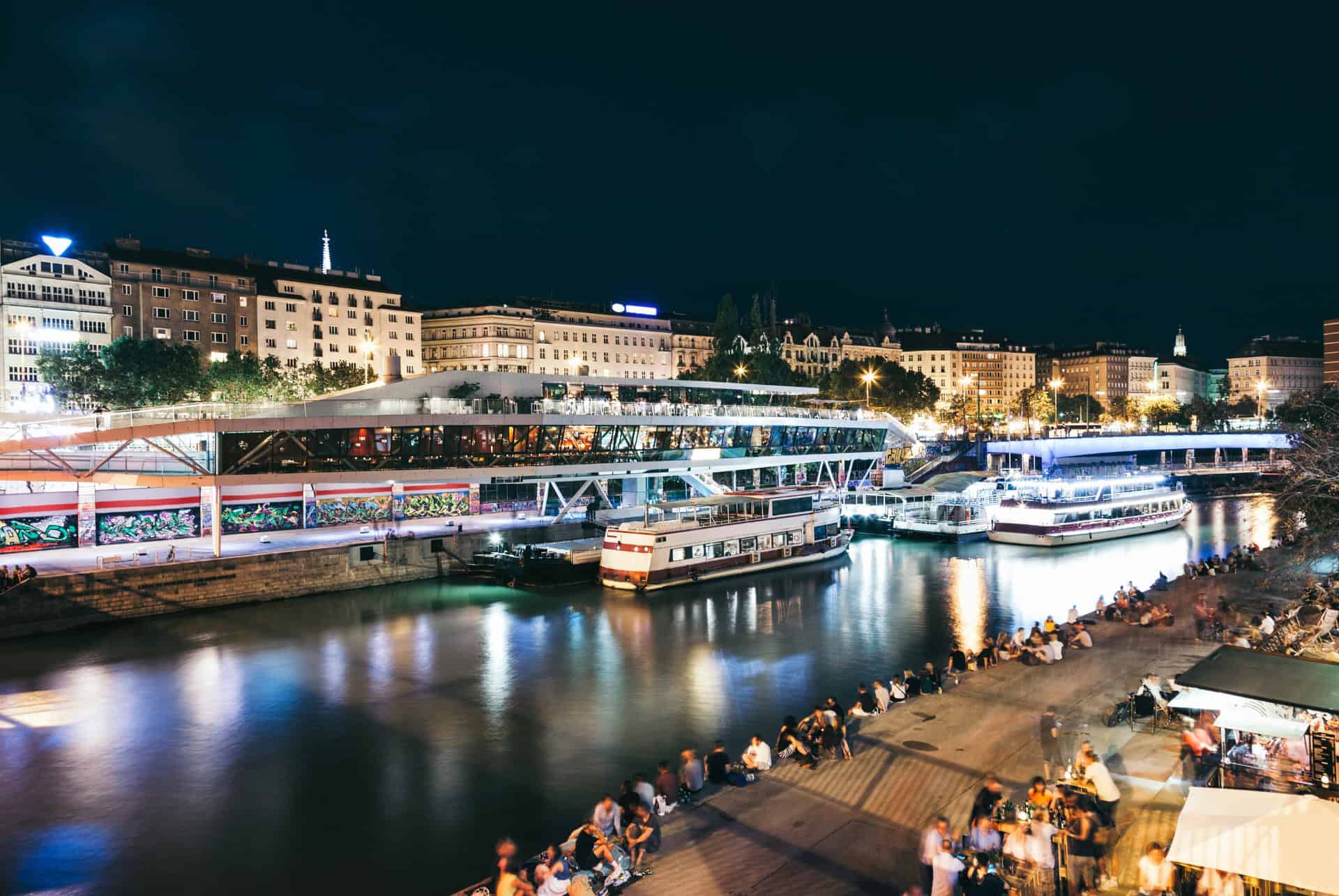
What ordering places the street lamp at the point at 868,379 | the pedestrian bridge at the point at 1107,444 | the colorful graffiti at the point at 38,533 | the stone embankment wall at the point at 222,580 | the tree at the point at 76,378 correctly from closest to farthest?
the stone embankment wall at the point at 222,580, the colorful graffiti at the point at 38,533, the tree at the point at 76,378, the pedestrian bridge at the point at 1107,444, the street lamp at the point at 868,379

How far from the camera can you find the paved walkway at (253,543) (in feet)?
111

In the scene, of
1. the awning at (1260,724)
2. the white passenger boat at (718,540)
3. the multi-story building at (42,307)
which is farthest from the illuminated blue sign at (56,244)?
the awning at (1260,724)

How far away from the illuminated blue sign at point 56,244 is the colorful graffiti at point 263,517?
51.3 metres

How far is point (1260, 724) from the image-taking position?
39.8ft

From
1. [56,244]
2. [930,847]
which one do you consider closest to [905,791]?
[930,847]

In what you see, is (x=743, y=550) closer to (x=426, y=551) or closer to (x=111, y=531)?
(x=426, y=551)

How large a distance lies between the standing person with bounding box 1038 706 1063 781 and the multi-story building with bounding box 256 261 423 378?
251ft

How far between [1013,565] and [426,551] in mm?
30669

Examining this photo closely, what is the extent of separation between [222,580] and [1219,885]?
34.5m

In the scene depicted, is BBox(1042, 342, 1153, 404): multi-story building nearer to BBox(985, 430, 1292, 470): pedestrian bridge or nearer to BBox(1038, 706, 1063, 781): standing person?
BBox(985, 430, 1292, 470): pedestrian bridge

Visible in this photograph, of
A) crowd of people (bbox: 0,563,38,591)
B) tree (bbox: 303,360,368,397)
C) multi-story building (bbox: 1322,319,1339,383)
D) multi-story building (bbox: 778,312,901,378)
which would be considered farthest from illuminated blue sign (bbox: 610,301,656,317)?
multi-story building (bbox: 1322,319,1339,383)

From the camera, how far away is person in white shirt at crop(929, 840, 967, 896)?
10359 mm

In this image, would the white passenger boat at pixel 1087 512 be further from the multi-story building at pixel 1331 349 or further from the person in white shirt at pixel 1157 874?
the multi-story building at pixel 1331 349

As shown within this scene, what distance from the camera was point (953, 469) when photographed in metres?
85.9
